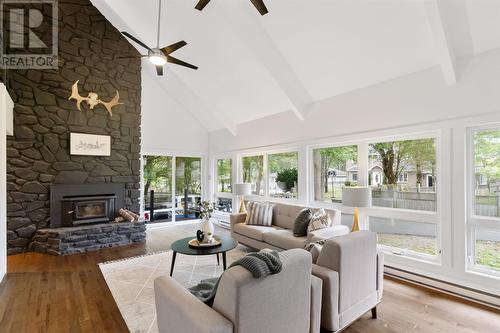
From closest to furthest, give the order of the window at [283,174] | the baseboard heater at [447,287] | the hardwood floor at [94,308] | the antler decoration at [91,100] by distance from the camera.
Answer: the hardwood floor at [94,308] → the baseboard heater at [447,287] → the antler decoration at [91,100] → the window at [283,174]

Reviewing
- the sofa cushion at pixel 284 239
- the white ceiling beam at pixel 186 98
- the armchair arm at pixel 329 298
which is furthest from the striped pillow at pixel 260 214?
the white ceiling beam at pixel 186 98

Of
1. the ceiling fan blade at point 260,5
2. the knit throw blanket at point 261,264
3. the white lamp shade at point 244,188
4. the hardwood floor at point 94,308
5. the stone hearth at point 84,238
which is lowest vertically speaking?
the hardwood floor at point 94,308

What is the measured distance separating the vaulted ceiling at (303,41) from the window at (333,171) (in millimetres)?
932

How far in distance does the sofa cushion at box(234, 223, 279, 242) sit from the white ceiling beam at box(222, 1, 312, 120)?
7.51 ft

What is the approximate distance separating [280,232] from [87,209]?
4075 mm

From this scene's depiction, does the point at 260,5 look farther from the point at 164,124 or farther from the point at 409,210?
the point at 164,124

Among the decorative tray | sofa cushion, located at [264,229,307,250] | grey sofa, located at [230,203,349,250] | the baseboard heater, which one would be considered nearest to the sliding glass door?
grey sofa, located at [230,203,349,250]

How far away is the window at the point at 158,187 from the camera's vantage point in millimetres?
6727

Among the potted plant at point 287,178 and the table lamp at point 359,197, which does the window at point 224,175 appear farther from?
the table lamp at point 359,197

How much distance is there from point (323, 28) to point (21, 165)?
19.1 feet

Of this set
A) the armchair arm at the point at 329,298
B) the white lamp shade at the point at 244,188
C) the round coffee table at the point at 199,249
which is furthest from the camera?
the white lamp shade at the point at 244,188

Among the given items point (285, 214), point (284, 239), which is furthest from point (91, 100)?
point (284, 239)

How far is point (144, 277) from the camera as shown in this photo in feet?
11.5

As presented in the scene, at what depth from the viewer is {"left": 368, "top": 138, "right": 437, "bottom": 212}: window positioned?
11.6ft
